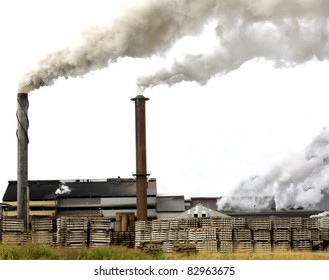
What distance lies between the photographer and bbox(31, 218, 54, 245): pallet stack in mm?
33562

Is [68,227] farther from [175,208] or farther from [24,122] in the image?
[175,208]

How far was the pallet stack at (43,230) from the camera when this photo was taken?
33562 mm

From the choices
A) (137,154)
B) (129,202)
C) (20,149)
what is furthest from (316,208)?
(20,149)

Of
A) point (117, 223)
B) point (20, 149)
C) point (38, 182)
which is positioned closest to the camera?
point (20, 149)

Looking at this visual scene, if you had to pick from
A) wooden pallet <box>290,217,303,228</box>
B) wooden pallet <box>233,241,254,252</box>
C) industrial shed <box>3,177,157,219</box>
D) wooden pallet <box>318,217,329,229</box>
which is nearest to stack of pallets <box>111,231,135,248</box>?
wooden pallet <box>233,241,254,252</box>

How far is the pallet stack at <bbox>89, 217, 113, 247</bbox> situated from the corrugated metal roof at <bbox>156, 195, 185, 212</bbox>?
25573 millimetres

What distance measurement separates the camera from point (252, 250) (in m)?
32.1

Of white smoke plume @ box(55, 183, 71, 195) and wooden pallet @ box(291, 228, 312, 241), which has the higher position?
white smoke plume @ box(55, 183, 71, 195)

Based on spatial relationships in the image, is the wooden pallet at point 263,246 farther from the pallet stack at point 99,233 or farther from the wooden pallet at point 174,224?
the pallet stack at point 99,233

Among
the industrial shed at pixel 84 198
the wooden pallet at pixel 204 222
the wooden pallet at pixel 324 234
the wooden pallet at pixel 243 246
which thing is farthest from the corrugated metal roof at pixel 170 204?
the wooden pallet at pixel 243 246

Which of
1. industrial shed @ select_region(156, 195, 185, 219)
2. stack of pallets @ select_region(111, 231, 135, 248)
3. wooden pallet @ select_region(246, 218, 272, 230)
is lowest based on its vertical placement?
stack of pallets @ select_region(111, 231, 135, 248)

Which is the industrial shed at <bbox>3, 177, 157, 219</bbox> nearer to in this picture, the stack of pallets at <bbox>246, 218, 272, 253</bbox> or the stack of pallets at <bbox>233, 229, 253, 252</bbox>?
the stack of pallets at <bbox>246, 218, 272, 253</bbox>

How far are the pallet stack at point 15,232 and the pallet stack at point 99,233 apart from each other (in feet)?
9.79

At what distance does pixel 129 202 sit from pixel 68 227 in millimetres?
27630
